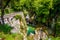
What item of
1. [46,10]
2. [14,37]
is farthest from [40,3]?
[14,37]

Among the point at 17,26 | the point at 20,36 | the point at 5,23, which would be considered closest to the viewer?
the point at 20,36

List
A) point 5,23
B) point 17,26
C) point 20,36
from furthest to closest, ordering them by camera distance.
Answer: point 5,23 → point 17,26 → point 20,36

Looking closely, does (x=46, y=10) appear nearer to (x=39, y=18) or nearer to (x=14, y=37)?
(x=39, y=18)

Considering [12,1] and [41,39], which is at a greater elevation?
[12,1]

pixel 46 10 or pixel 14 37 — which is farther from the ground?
pixel 46 10

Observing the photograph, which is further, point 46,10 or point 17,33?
point 46,10

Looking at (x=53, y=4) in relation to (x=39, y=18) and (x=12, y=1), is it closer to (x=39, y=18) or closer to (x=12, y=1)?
(x=39, y=18)

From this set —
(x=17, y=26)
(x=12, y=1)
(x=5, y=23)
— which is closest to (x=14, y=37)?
(x=17, y=26)

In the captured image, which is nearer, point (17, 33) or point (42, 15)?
point (17, 33)
